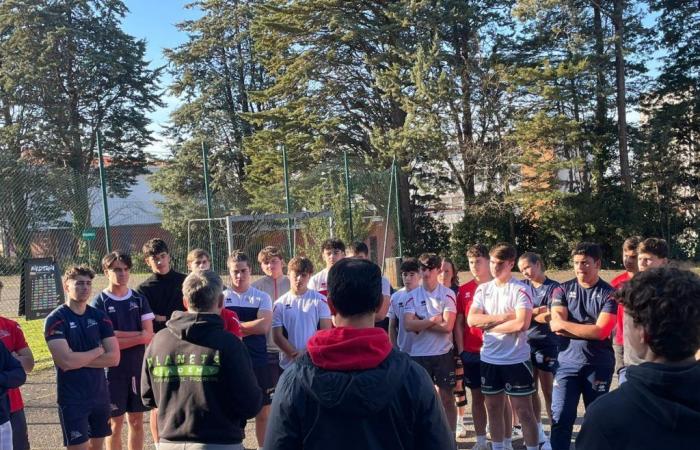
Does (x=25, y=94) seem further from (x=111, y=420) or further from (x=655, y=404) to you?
(x=655, y=404)

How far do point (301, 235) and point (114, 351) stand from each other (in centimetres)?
1076

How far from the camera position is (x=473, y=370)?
561 cm

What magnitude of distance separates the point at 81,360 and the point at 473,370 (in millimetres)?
3297

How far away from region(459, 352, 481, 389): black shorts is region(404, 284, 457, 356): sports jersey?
0.85 feet

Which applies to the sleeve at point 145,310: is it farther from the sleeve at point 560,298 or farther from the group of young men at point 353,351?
the sleeve at point 560,298

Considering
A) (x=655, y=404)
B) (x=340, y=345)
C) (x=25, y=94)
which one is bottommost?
(x=655, y=404)

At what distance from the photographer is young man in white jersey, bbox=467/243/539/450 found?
16.0 ft

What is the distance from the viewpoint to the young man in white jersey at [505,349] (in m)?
4.88

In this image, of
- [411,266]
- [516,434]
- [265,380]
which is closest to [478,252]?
[411,266]

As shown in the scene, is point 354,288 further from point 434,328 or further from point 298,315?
point 434,328

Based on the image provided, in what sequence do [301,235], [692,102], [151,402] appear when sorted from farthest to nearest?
[692,102], [301,235], [151,402]

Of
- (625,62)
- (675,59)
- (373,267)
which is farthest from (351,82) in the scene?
(373,267)

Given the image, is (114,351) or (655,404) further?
(114,351)

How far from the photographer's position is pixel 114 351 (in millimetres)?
4473
